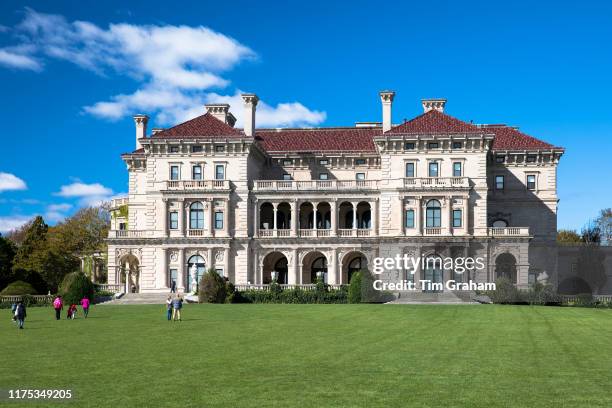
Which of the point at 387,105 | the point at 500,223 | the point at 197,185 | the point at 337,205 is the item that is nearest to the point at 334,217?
the point at 337,205

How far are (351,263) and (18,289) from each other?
29.5 m

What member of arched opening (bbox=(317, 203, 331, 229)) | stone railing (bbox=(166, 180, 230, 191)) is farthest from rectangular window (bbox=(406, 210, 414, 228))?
stone railing (bbox=(166, 180, 230, 191))

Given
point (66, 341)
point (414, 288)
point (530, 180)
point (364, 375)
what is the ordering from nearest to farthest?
point (364, 375), point (66, 341), point (414, 288), point (530, 180)

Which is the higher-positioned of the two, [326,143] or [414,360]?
[326,143]

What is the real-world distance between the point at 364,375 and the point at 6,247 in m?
70.2

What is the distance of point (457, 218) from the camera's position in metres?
75.2

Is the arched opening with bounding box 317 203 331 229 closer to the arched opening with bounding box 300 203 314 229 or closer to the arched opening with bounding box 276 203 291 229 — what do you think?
the arched opening with bounding box 300 203 314 229

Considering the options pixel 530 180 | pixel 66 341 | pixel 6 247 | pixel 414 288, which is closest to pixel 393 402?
pixel 66 341

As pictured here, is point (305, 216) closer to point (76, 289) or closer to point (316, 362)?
point (76, 289)

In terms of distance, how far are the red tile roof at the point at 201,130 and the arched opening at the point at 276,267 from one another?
38.4ft

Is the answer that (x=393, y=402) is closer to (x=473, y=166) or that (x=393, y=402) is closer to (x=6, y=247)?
(x=473, y=166)

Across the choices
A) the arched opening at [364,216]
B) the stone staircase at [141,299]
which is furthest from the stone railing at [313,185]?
the stone staircase at [141,299]

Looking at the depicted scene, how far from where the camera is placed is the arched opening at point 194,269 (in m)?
76.5

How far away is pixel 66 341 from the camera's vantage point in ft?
106
